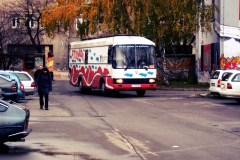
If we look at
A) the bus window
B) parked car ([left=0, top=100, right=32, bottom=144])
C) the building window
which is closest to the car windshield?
the bus window

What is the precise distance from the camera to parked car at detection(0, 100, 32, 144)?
11.4m

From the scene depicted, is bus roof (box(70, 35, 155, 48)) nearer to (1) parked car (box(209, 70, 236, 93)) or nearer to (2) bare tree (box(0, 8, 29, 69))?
(1) parked car (box(209, 70, 236, 93))

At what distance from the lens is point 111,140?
44.9 feet

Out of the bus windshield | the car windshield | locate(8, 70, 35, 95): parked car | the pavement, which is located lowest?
the pavement

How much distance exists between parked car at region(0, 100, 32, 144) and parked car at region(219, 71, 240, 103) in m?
14.8

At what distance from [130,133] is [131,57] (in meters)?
14.3

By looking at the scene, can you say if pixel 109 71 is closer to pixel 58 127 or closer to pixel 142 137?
pixel 58 127

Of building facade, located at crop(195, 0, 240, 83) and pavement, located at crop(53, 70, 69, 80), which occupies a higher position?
building facade, located at crop(195, 0, 240, 83)

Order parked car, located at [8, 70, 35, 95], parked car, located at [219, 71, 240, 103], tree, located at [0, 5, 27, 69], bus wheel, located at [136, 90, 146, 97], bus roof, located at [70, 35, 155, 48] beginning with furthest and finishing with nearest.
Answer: tree, located at [0, 5, 27, 69] < bus wheel, located at [136, 90, 146, 97] < bus roof, located at [70, 35, 155, 48] < parked car, located at [8, 70, 35, 95] < parked car, located at [219, 71, 240, 103]

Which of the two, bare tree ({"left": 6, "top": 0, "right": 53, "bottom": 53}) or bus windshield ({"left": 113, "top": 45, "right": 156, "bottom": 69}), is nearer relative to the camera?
bus windshield ({"left": 113, "top": 45, "right": 156, "bottom": 69})

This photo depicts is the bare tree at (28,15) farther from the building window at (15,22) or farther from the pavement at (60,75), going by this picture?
the pavement at (60,75)

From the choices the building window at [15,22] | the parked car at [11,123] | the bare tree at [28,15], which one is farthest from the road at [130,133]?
the building window at [15,22]

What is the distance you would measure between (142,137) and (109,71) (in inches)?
598

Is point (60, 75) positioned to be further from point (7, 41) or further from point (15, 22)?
point (7, 41)
